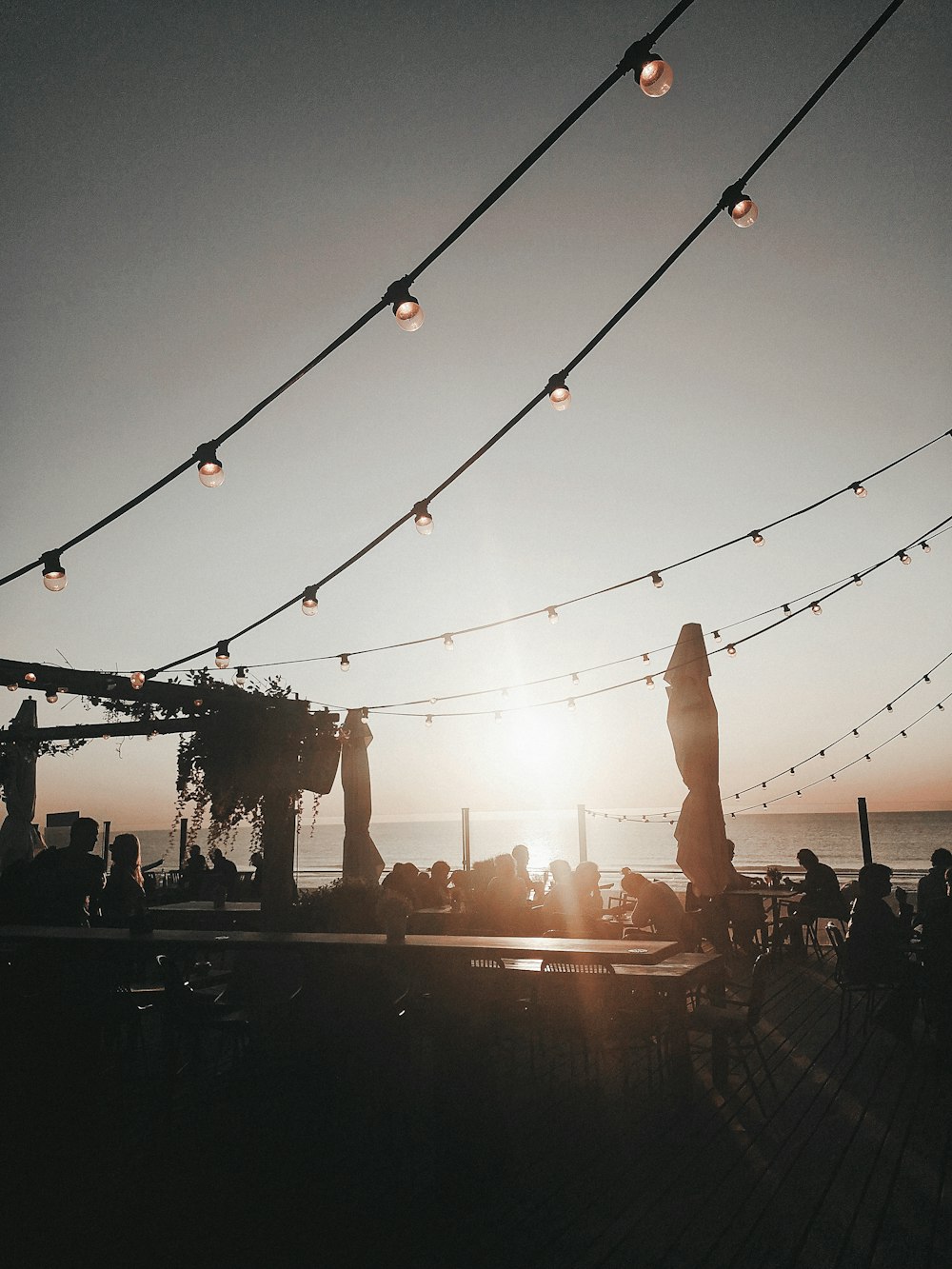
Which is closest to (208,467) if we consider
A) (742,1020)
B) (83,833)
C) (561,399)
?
(561,399)

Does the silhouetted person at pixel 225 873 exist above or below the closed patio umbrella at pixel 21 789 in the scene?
below

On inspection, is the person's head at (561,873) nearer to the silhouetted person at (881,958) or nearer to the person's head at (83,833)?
the silhouetted person at (881,958)

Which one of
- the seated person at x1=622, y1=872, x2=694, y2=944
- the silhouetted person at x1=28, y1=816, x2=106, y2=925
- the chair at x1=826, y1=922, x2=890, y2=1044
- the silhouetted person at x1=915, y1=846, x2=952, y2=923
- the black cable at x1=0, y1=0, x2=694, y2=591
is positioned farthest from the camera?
the silhouetted person at x1=915, y1=846, x2=952, y2=923

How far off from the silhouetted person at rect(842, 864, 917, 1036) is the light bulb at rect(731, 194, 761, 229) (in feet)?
16.4

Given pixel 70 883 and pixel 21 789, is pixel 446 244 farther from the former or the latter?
pixel 21 789

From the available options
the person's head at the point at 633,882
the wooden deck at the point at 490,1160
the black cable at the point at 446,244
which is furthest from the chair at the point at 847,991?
the black cable at the point at 446,244

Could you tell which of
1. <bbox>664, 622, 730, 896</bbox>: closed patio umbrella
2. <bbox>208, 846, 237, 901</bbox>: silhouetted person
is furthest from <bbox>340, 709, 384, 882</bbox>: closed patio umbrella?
<bbox>664, 622, 730, 896</bbox>: closed patio umbrella

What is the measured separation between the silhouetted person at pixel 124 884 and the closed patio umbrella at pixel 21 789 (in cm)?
489

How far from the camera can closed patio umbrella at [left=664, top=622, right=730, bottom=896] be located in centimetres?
633

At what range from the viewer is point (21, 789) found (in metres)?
10.5

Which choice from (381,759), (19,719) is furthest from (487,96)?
(19,719)

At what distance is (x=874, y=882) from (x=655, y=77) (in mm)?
5938

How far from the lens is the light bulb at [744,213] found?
279cm

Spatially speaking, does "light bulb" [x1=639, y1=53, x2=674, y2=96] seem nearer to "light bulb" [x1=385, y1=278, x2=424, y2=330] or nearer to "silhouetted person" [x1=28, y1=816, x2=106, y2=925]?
"light bulb" [x1=385, y1=278, x2=424, y2=330]
